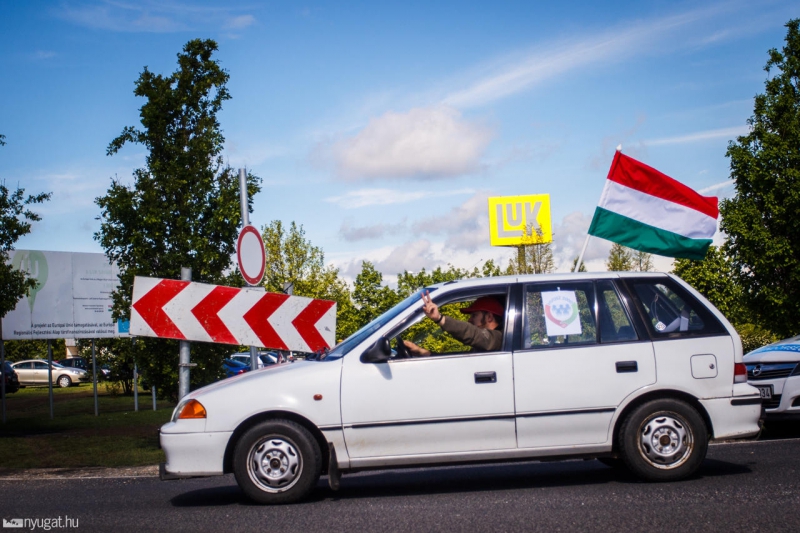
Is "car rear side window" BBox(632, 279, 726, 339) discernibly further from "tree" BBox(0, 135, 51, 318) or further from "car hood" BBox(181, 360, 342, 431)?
"tree" BBox(0, 135, 51, 318)

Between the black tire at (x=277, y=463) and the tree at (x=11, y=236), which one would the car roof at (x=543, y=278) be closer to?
the black tire at (x=277, y=463)

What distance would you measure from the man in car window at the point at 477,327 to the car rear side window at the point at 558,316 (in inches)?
9.9

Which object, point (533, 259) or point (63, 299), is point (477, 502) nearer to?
point (63, 299)

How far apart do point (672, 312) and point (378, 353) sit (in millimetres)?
2603

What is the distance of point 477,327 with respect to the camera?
7.03 m

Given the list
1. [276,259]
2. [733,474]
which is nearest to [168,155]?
[733,474]

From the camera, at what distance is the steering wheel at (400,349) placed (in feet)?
22.2

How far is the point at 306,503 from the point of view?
6.62 m

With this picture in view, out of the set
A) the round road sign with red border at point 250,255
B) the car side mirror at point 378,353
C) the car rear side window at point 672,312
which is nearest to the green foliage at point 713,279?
the round road sign with red border at point 250,255

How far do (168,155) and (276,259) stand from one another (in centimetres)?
3176

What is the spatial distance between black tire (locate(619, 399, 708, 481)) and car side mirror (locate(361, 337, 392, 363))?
205 cm

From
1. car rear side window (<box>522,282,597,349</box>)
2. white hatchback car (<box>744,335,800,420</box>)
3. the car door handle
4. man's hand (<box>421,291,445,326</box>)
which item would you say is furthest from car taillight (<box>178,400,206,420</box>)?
white hatchback car (<box>744,335,800,420</box>)

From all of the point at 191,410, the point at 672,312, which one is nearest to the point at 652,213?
the point at 672,312

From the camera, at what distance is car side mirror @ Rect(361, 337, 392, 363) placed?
21.8 ft
